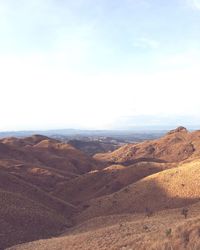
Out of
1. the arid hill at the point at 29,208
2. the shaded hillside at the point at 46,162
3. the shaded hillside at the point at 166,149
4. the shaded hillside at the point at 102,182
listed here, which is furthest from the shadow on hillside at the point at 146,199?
the shaded hillside at the point at 166,149

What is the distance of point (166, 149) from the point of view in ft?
384

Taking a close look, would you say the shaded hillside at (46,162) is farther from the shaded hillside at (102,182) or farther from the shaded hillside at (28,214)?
the shaded hillside at (28,214)

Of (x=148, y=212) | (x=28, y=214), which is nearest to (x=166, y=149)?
(x=148, y=212)

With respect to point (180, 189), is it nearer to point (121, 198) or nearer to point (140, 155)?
point (121, 198)

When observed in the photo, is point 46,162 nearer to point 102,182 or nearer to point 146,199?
point 102,182

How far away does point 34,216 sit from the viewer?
121ft

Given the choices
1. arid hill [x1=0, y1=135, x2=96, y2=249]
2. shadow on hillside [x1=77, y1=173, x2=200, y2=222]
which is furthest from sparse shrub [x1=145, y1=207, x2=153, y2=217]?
arid hill [x1=0, y1=135, x2=96, y2=249]

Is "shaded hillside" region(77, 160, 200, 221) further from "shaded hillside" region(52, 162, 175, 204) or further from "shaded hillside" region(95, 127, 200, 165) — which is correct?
"shaded hillside" region(95, 127, 200, 165)

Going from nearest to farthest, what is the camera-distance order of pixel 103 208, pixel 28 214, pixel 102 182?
1. pixel 28 214
2. pixel 103 208
3. pixel 102 182

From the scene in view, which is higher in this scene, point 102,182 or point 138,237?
point 138,237

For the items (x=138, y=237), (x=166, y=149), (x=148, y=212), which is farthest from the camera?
(x=166, y=149)

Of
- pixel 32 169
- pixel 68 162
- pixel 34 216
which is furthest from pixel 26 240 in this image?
pixel 68 162

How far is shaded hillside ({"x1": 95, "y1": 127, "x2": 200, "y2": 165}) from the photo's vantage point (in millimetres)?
108938

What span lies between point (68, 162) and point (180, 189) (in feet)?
184
